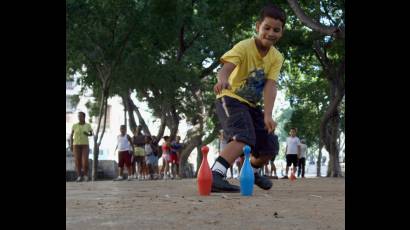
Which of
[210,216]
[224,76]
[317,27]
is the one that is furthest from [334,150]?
[210,216]

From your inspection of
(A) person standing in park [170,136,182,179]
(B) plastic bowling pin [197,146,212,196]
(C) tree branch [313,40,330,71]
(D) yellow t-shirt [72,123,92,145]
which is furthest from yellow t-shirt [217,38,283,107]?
(C) tree branch [313,40,330,71]

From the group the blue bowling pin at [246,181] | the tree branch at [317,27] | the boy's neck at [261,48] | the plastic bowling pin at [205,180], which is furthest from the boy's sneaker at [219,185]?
the tree branch at [317,27]

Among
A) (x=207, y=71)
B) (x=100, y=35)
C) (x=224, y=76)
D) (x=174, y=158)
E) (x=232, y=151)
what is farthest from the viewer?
(x=207, y=71)

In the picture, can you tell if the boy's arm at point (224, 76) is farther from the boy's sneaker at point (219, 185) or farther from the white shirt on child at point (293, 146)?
the white shirt on child at point (293, 146)

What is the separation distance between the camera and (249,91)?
7.55m

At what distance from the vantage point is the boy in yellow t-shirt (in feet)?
24.0

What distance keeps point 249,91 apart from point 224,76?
0.61m

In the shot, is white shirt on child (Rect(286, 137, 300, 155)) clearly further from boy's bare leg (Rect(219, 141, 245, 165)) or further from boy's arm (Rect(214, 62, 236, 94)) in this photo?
boy's arm (Rect(214, 62, 236, 94))

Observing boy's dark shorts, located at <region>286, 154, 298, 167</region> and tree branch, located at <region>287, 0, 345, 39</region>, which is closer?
tree branch, located at <region>287, 0, 345, 39</region>

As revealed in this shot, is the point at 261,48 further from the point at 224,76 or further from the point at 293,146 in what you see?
the point at 293,146

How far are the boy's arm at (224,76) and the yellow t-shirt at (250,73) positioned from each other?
212 millimetres

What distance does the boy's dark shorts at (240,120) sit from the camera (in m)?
7.35
